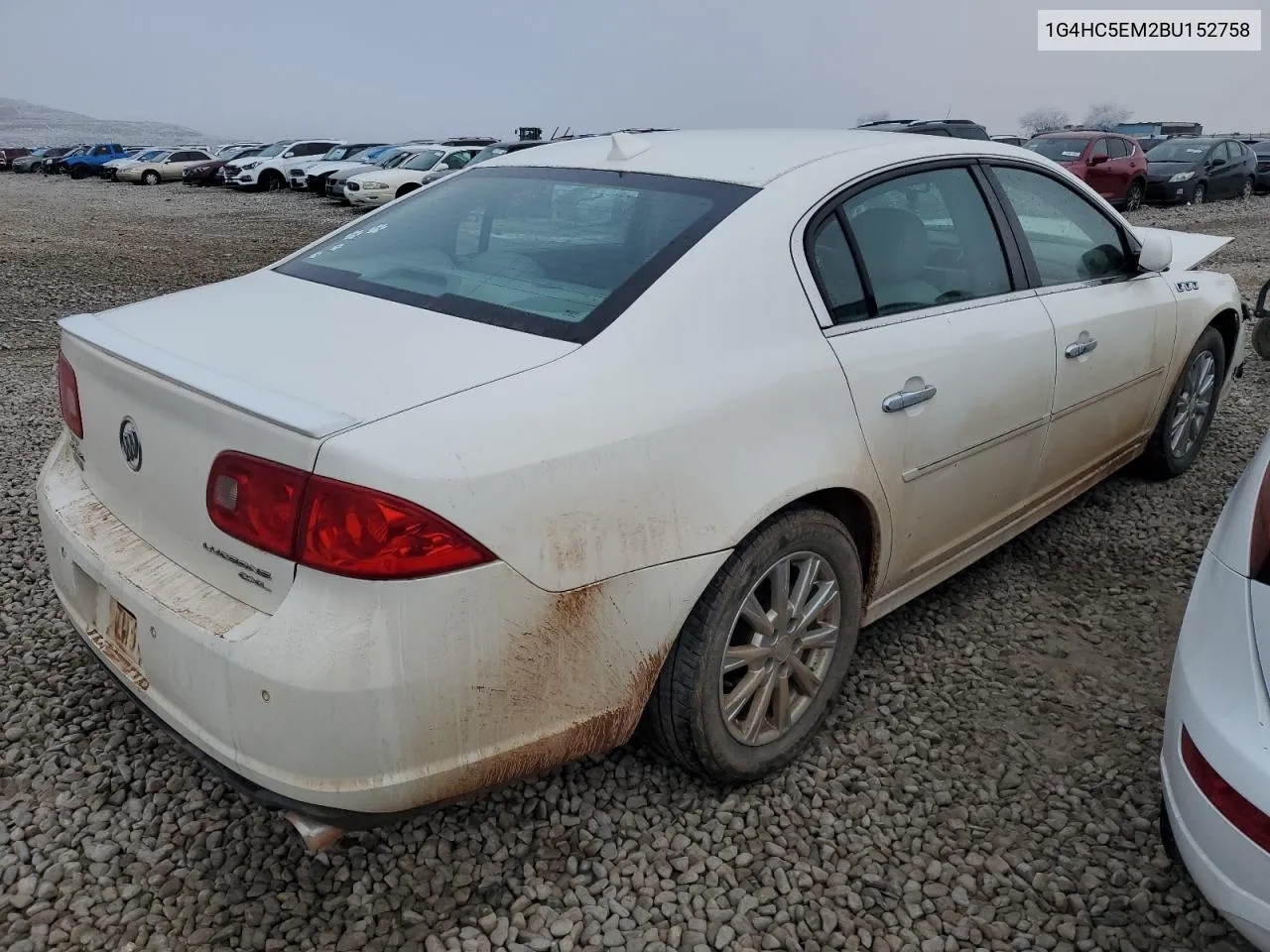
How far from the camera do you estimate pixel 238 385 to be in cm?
182

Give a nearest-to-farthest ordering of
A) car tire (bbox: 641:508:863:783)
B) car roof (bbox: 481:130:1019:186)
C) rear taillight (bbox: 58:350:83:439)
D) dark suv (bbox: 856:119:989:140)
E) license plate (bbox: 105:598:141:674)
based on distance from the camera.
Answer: license plate (bbox: 105:598:141:674) < car tire (bbox: 641:508:863:783) < rear taillight (bbox: 58:350:83:439) < car roof (bbox: 481:130:1019:186) < dark suv (bbox: 856:119:989:140)

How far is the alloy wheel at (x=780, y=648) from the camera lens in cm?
227

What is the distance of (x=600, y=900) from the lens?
6.83 feet

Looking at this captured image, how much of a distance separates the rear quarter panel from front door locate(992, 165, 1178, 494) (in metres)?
1.10

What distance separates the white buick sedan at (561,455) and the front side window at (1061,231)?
73 mm

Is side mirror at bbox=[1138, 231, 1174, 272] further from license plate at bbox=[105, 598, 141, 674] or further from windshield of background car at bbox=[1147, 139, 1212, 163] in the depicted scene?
windshield of background car at bbox=[1147, 139, 1212, 163]

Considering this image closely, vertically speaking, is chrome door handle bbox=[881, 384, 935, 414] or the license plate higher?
chrome door handle bbox=[881, 384, 935, 414]

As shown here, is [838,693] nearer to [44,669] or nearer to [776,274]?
[776,274]

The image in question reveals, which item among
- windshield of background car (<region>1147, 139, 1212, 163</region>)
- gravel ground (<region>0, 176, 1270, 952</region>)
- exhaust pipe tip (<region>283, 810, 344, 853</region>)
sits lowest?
gravel ground (<region>0, 176, 1270, 952</region>)

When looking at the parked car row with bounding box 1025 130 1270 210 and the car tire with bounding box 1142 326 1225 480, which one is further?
the parked car row with bounding box 1025 130 1270 210

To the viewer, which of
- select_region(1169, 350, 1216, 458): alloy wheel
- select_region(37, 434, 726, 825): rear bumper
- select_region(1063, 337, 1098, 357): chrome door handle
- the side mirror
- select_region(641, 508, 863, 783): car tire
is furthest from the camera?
select_region(1169, 350, 1216, 458): alloy wheel

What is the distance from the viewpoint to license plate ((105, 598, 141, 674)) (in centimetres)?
196

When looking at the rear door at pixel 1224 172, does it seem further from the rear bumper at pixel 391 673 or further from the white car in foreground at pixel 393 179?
the rear bumper at pixel 391 673

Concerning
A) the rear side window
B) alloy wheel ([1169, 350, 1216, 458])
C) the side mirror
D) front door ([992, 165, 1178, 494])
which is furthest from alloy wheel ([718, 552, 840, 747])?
alloy wheel ([1169, 350, 1216, 458])
